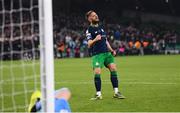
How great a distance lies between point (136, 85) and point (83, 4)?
3219cm

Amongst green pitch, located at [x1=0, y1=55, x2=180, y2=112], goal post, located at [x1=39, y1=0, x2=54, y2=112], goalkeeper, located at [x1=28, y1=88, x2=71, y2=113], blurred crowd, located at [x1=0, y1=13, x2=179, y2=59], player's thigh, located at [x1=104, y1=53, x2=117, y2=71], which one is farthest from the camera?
blurred crowd, located at [x1=0, y1=13, x2=179, y2=59]

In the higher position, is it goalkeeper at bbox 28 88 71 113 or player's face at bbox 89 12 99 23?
player's face at bbox 89 12 99 23

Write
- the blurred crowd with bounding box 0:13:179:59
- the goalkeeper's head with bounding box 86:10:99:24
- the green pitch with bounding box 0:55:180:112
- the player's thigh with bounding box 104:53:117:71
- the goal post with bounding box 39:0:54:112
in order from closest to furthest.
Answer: the goal post with bounding box 39:0:54:112, the green pitch with bounding box 0:55:180:112, the goalkeeper's head with bounding box 86:10:99:24, the player's thigh with bounding box 104:53:117:71, the blurred crowd with bounding box 0:13:179:59

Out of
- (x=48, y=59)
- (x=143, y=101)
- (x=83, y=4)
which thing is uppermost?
(x=83, y=4)

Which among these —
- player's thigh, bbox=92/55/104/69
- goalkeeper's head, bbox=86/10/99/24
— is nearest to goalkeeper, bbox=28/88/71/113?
goalkeeper's head, bbox=86/10/99/24

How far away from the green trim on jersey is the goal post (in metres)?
5.57

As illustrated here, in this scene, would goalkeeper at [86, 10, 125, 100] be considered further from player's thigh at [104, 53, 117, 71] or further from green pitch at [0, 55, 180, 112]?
green pitch at [0, 55, 180, 112]

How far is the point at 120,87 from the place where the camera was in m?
15.1

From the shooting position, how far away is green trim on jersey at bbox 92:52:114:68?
1245 centimetres

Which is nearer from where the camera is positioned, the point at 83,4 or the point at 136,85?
the point at 136,85

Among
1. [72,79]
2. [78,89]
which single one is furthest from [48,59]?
[72,79]

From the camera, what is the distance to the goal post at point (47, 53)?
6797 mm

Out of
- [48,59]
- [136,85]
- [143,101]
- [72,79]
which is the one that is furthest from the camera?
[72,79]

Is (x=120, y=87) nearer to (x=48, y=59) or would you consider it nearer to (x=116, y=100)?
(x=116, y=100)
